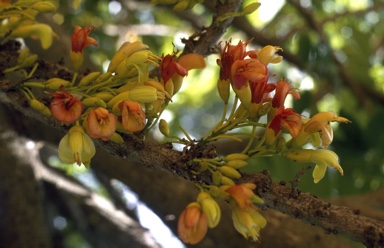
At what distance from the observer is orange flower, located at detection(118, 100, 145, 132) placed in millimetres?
995

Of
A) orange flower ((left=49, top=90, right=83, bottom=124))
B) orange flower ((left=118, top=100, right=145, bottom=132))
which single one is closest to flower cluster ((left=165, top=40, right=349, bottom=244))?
orange flower ((left=118, top=100, right=145, bottom=132))

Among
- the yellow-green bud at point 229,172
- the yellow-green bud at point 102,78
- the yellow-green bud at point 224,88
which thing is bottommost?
the yellow-green bud at point 102,78

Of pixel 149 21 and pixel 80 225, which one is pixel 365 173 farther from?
pixel 149 21

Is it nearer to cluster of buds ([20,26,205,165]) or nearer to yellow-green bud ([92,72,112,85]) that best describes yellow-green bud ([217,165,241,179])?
cluster of buds ([20,26,205,165])

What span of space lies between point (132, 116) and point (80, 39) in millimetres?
277

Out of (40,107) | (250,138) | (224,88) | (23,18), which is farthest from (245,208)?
(23,18)

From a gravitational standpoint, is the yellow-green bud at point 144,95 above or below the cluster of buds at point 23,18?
above

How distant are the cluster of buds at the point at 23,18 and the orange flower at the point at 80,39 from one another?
6.8 inches

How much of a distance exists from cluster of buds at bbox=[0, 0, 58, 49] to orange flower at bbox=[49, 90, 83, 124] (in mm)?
344

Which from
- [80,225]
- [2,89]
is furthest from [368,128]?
[2,89]

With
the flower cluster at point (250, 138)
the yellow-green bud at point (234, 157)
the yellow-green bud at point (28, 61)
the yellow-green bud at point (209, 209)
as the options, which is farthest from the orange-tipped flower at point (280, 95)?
the yellow-green bud at point (28, 61)

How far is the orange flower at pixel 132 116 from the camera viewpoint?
3.26ft

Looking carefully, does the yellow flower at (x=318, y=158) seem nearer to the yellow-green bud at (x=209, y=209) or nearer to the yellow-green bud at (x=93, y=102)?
the yellow-green bud at (x=209, y=209)

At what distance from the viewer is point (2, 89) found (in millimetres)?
1178
